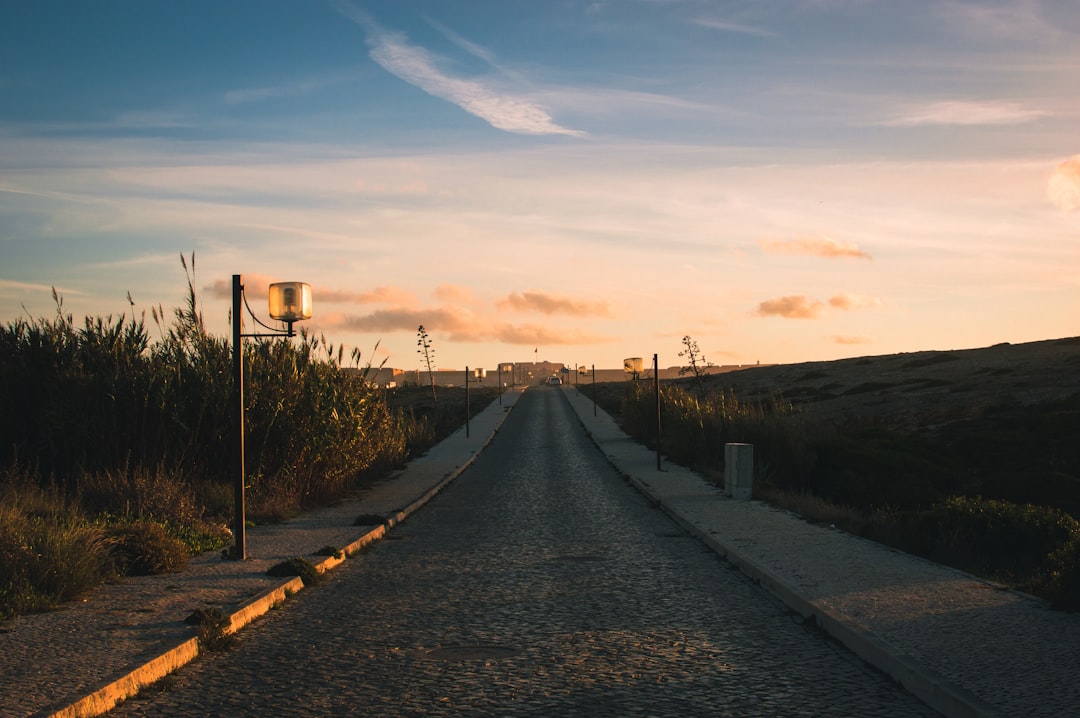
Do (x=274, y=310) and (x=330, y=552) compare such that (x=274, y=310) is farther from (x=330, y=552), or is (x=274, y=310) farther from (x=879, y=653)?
(x=879, y=653)

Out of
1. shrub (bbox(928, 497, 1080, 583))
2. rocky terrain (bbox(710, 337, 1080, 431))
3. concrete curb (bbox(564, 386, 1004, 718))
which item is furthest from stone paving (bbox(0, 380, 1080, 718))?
rocky terrain (bbox(710, 337, 1080, 431))

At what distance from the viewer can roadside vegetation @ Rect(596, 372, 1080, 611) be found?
43.6 ft

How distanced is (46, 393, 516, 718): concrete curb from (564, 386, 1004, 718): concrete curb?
16.6 feet

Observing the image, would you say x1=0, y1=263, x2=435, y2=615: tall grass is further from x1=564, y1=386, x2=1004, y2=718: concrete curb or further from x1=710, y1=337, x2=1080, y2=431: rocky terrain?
x1=710, y1=337, x2=1080, y2=431: rocky terrain

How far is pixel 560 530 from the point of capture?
15680mm

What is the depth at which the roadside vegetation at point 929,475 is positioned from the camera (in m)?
13.3

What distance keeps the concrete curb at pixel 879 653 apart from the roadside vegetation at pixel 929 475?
211cm

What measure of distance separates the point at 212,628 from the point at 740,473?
13.2 m

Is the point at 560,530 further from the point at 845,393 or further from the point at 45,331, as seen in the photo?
the point at 845,393

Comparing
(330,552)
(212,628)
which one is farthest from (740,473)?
(212,628)

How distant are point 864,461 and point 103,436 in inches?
763

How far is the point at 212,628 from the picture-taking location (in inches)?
315

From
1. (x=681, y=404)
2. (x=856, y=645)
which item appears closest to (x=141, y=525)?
(x=856, y=645)

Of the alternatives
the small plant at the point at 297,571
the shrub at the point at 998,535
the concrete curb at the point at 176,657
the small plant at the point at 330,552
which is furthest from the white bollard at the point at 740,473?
the small plant at the point at 297,571
